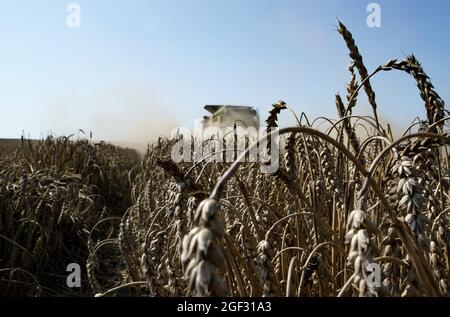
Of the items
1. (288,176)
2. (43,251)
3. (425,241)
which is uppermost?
(288,176)

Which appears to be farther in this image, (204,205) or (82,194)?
(82,194)

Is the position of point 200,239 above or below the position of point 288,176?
below

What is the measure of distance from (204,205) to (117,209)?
4692mm

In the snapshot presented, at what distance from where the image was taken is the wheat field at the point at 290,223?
58cm

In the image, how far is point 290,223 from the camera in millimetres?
1501

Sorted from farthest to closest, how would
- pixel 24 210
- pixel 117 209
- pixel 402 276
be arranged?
pixel 117 209, pixel 24 210, pixel 402 276

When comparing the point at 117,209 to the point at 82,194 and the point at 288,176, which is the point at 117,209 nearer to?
the point at 82,194

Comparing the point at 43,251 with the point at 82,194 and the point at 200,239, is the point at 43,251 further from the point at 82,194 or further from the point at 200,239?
the point at 200,239

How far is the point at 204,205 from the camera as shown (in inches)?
18.2

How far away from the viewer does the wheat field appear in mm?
576

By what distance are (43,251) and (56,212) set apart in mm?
350
